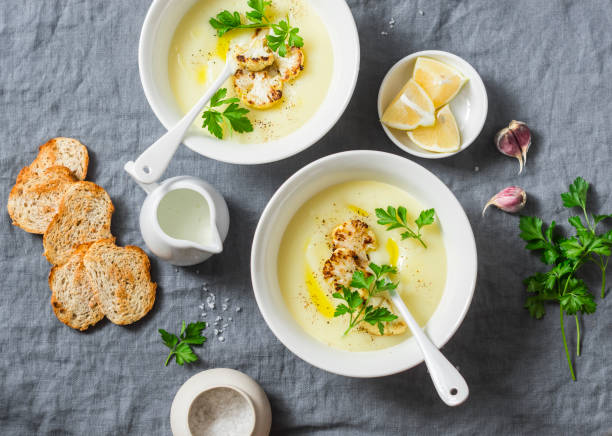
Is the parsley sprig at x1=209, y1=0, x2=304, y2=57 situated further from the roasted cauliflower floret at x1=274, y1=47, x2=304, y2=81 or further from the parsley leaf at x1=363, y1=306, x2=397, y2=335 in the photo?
the parsley leaf at x1=363, y1=306, x2=397, y2=335

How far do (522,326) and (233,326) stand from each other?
93cm

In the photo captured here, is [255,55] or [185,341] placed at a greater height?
[255,55]

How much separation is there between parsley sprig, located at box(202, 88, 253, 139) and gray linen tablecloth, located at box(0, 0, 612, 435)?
0.21 metres

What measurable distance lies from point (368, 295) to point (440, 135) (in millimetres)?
554

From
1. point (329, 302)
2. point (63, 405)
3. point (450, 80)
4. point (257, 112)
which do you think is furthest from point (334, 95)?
point (63, 405)

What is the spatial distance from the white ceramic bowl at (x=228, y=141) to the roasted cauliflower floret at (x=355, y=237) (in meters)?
0.26

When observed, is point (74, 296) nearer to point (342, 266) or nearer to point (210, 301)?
point (210, 301)

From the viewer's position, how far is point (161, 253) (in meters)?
1.66

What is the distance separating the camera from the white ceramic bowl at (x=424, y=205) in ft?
4.93

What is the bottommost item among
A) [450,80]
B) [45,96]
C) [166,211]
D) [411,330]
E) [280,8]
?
[411,330]

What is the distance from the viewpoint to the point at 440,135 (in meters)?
1.72

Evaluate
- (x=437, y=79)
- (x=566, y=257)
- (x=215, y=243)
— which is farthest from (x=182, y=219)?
(x=566, y=257)

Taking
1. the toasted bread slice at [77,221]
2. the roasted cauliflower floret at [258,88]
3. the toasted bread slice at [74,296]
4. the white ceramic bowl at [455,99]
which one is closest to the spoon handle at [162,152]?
the roasted cauliflower floret at [258,88]

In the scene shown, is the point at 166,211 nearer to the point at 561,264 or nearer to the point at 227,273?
the point at 227,273
